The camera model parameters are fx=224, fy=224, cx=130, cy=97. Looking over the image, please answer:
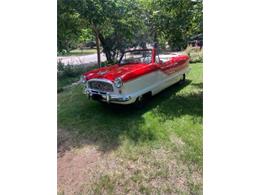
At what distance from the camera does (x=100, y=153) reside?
2.11 metres

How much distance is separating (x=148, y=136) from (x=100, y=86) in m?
0.90

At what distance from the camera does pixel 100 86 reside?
9.06ft

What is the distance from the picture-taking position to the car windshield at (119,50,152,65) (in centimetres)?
299

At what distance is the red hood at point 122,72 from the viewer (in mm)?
2625

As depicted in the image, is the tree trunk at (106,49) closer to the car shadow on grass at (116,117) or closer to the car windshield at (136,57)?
the car windshield at (136,57)

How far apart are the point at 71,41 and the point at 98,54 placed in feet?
1.75

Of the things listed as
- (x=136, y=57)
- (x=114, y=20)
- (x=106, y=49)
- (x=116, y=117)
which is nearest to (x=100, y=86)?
(x=116, y=117)

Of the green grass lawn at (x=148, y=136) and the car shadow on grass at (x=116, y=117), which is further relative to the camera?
the car shadow on grass at (x=116, y=117)

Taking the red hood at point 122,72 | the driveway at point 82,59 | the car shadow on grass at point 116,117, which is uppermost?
the driveway at point 82,59

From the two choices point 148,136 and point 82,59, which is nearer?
point 148,136

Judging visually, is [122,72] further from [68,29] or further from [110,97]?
[68,29]

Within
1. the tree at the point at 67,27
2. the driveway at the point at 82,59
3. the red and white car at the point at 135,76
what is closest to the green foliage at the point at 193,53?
the red and white car at the point at 135,76

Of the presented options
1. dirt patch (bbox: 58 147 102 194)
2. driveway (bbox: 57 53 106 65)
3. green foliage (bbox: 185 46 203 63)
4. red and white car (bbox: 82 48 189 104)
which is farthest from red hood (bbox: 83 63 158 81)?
dirt patch (bbox: 58 147 102 194)
